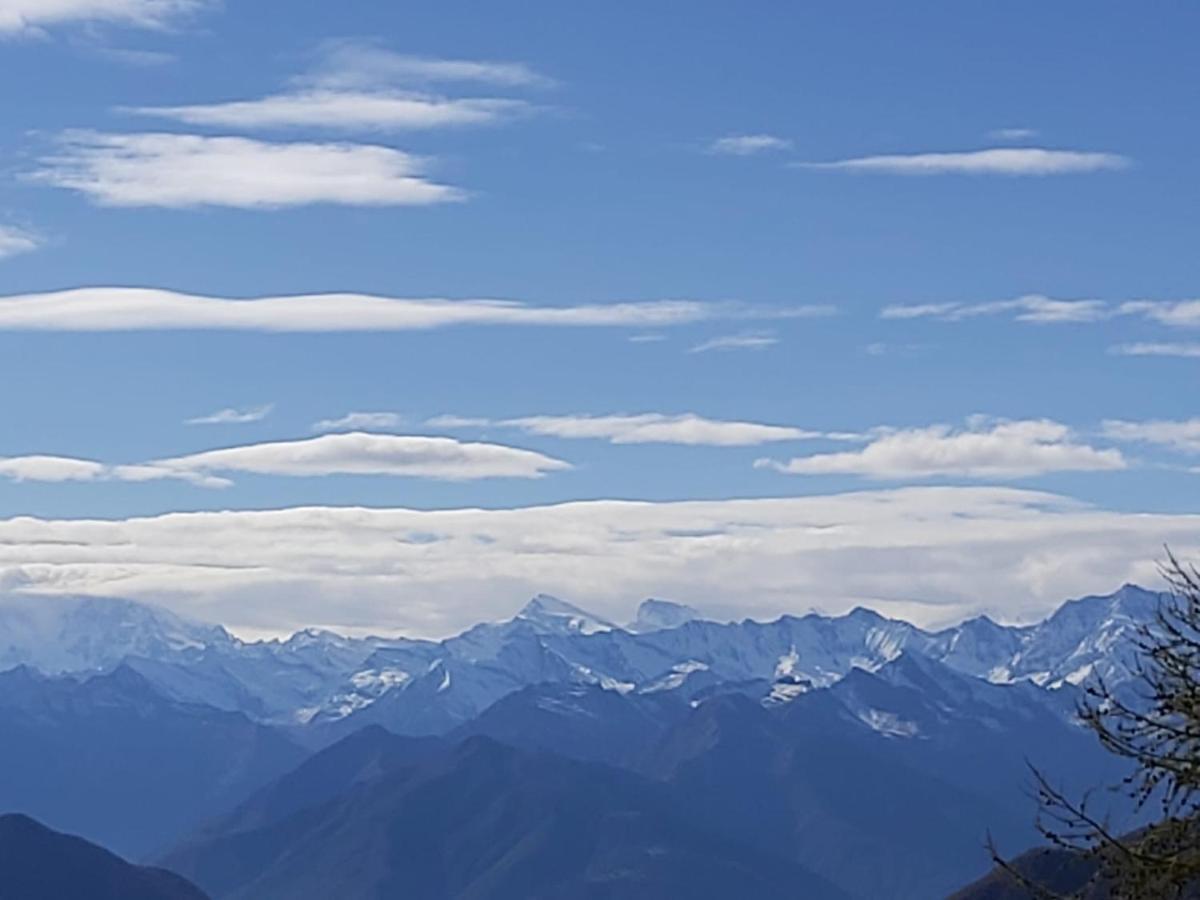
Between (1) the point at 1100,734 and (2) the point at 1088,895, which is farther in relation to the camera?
(2) the point at 1088,895

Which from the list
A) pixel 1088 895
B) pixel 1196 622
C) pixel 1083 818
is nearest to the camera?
pixel 1083 818

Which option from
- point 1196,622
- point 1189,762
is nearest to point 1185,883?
point 1189,762

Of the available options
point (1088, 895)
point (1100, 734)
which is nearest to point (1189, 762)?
point (1100, 734)

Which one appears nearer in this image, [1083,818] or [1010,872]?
[1083,818]

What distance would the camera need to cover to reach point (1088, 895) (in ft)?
103

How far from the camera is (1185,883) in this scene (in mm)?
27594

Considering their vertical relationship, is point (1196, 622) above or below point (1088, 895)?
above

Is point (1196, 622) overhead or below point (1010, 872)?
overhead

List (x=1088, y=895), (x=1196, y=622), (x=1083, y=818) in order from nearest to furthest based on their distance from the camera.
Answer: (x=1083, y=818), (x=1196, y=622), (x=1088, y=895)

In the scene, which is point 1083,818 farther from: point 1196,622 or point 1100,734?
point 1196,622

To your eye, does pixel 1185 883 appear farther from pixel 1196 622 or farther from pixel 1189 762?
pixel 1196 622

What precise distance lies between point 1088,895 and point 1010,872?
230 cm

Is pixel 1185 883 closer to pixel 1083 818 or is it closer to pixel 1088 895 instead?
pixel 1083 818

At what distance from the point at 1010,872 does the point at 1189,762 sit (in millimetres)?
2824
